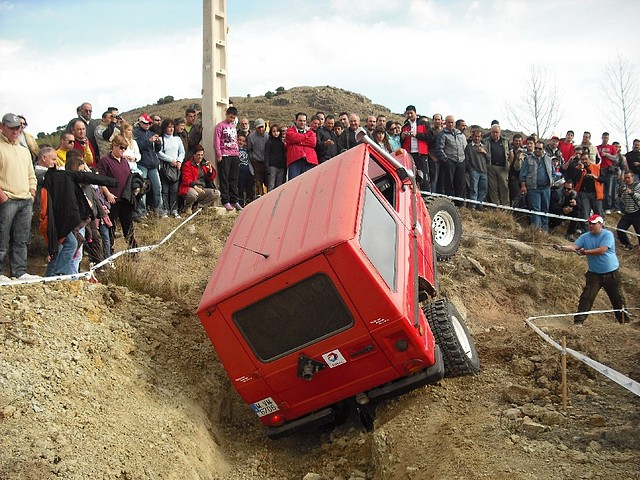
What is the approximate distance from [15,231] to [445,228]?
6116 mm

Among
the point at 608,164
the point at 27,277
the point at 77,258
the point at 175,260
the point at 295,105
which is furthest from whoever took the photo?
the point at 295,105

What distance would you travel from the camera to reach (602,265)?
9.33 metres

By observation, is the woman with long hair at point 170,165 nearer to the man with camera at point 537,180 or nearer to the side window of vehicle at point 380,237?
the side window of vehicle at point 380,237

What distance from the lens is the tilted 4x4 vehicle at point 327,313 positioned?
4879mm

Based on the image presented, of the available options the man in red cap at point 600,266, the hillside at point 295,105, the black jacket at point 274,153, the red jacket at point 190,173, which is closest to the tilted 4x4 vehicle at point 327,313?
the man in red cap at point 600,266

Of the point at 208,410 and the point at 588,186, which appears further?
the point at 588,186

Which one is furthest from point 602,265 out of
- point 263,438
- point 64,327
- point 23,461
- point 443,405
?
point 23,461

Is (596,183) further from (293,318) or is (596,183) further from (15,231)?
(15,231)

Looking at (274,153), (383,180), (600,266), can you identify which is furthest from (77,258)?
(600,266)

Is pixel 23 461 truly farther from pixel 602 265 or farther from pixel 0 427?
pixel 602 265

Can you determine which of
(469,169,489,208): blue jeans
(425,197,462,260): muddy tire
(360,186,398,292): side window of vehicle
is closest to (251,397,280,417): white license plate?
(360,186,398,292): side window of vehicle

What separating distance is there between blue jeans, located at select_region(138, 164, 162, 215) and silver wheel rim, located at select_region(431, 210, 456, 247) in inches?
177

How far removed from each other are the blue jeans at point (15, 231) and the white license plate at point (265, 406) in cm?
315

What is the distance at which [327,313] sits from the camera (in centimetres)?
500
